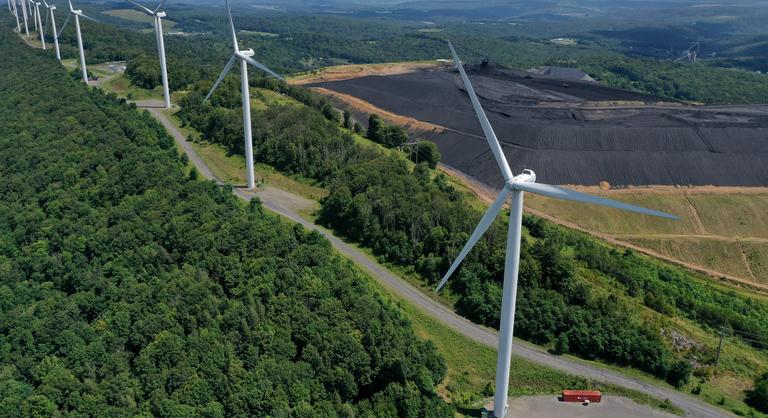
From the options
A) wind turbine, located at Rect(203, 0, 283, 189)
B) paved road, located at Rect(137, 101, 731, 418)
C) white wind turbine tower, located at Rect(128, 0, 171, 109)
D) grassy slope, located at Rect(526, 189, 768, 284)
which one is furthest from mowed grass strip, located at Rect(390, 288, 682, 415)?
white wind turbine tower, located at Rect(128, 0, 171, 109)

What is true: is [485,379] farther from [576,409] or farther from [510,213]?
[510,213]

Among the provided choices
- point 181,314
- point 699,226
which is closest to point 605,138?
point 699,226

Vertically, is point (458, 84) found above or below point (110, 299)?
above

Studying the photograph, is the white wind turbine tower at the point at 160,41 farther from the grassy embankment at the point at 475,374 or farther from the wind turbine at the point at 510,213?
the wind turbine at the point at 510,213

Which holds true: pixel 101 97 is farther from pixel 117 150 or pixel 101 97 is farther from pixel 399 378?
pixel 399 378

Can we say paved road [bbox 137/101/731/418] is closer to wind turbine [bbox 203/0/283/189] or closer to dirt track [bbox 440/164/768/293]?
wind turbine [bbox 203/0/283/189]

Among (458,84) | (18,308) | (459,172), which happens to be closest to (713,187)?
(459,172)
